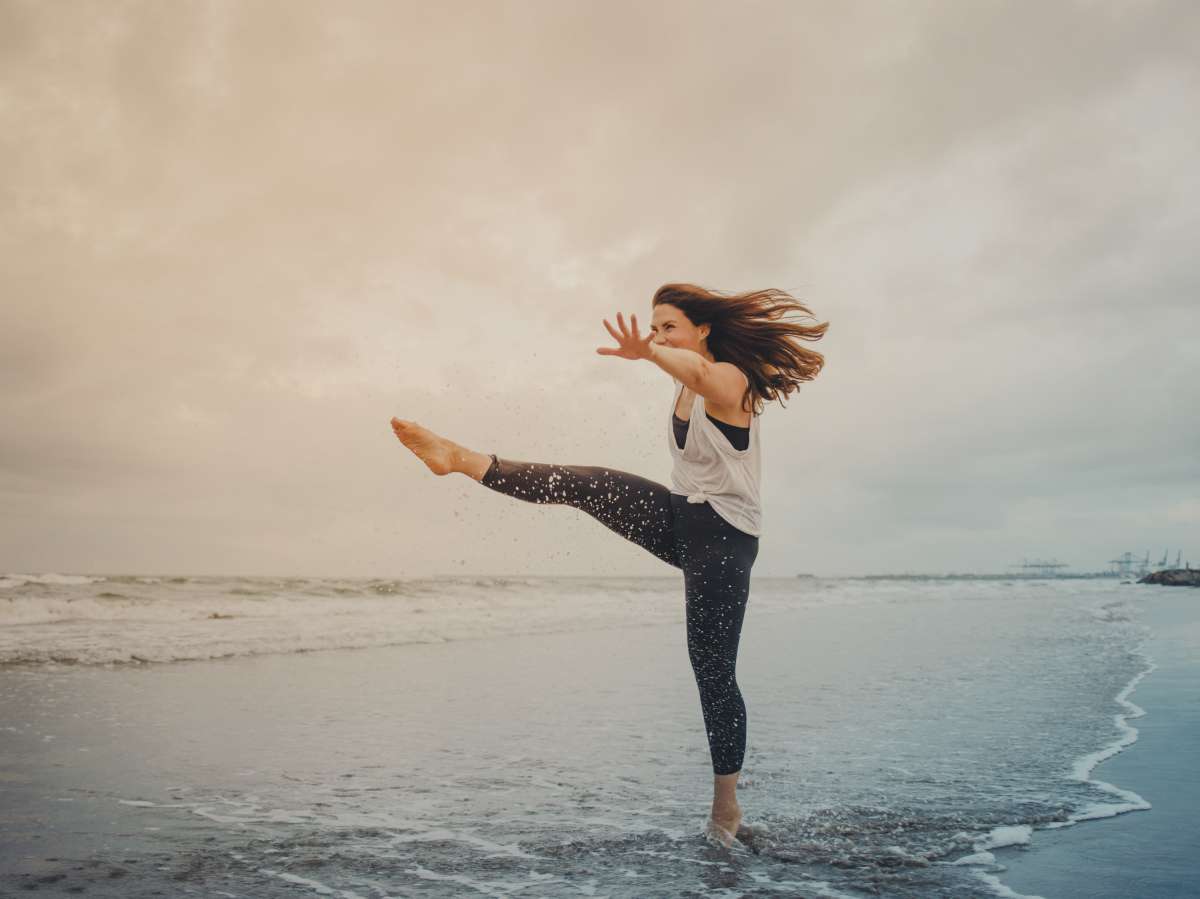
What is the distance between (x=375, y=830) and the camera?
3566 mm

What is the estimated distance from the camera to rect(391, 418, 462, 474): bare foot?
393cm

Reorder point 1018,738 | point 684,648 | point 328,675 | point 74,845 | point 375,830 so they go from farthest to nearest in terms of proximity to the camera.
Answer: point 684,648 < point 328,675 < point 1018,738 < point 375,830 < point 74,845

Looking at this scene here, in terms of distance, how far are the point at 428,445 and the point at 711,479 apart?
4.27ft

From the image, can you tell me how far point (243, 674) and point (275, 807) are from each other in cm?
514

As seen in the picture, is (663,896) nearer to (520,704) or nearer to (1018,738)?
(1018,738)

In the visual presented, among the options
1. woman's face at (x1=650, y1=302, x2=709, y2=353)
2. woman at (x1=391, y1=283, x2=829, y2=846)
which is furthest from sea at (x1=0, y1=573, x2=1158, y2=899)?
woman's face at (x1=650, y1=302, x2=709, y2=353)

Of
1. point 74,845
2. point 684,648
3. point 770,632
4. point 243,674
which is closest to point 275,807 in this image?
point 74,845

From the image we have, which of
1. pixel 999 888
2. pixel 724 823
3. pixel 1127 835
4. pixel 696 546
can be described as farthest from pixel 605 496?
pixel 1127 835

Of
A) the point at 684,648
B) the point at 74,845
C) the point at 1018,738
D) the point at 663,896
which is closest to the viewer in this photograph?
the point at 663,896

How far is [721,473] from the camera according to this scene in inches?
141

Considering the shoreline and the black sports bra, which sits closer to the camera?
the shoreline

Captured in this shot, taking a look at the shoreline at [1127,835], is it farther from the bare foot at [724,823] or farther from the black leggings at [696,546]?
the black leggings at [696,546]

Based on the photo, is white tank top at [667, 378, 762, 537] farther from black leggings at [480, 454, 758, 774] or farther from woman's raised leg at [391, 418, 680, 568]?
woman's raised leg at [391, 418, 680, 568]

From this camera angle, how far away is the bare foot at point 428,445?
3.93 meters
